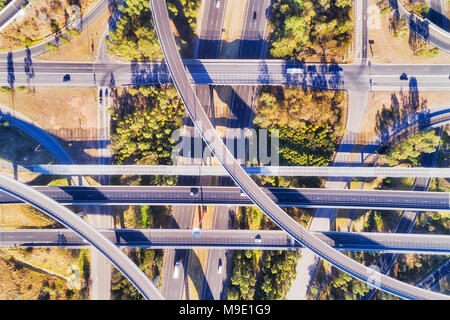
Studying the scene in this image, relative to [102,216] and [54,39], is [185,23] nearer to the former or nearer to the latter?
[54,39]

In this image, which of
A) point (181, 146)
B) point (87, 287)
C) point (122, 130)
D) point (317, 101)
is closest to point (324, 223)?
point (317, 101)

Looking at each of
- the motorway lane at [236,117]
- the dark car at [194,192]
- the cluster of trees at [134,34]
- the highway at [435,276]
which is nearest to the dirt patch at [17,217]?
the dark car at [194,192]

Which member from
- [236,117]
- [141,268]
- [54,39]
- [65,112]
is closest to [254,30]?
[236,117]

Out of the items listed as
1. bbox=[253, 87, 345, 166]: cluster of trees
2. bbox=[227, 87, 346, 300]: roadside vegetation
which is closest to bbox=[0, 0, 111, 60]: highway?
bbox=[227, 87, 346, 300]: roadside vegetation

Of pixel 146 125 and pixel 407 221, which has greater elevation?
pixel 146 125

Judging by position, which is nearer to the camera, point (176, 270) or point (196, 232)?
point (196, 232)

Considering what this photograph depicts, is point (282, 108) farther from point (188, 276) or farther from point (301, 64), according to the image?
point (188, 276)
